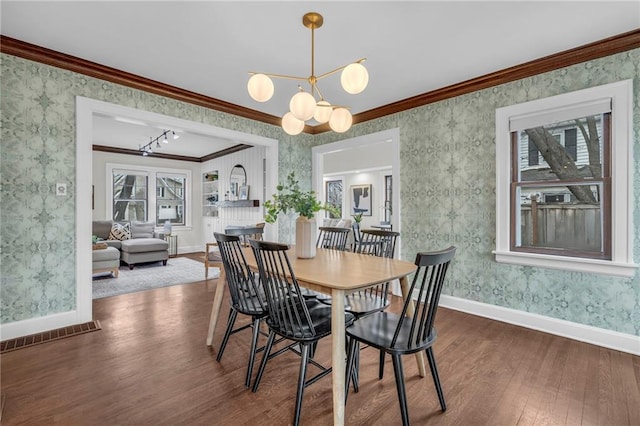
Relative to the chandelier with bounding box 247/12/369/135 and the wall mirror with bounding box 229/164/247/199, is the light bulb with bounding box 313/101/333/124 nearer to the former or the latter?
the chandelier with bounding box 247/12/369/135

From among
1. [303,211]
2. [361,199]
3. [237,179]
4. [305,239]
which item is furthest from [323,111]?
[361,199]

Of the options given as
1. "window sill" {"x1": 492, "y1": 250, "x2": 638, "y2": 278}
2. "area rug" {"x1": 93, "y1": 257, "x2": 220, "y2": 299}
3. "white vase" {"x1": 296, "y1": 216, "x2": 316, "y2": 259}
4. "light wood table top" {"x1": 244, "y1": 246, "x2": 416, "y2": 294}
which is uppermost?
"white vase" {"x1": 296, "y1": 216, "x2": 316, "y2": 259}

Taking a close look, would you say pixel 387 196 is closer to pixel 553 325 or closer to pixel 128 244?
pixel 553 325

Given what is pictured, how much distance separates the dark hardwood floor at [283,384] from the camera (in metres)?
1.67

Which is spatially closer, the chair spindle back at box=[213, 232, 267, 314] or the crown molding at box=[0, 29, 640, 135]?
the chair spindle back at box=[213, 232, 267, 314]

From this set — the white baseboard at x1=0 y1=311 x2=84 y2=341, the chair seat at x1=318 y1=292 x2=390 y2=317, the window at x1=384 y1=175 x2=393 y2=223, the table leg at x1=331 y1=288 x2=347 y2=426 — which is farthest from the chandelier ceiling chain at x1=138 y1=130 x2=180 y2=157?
the window at x1=384 y1=175 x2=393 y2=223

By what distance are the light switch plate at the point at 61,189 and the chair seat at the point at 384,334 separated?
115 inches

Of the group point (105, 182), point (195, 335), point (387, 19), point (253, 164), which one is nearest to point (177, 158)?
point (105, 182)

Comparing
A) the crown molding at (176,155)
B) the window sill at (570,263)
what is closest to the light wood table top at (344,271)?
the window sill at (570,263)

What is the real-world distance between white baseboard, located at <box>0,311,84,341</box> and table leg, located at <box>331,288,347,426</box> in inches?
110

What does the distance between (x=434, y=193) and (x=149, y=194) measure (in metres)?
6.74

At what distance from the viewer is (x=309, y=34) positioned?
2439 mm

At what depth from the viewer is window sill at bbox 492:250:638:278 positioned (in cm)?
243

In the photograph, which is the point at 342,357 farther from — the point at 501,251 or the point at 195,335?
the point at 501,251
